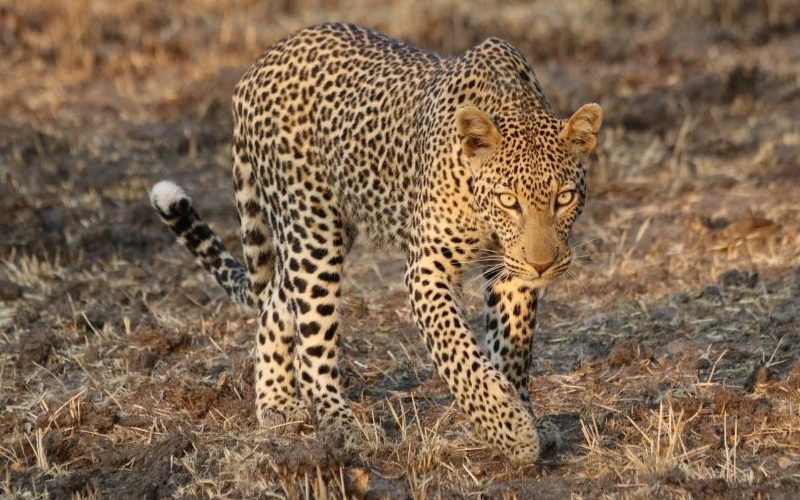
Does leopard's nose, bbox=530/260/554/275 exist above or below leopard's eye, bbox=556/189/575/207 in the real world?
below

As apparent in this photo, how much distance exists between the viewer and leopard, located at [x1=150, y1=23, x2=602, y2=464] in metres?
6.31

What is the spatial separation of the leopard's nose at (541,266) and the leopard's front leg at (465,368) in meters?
0.49

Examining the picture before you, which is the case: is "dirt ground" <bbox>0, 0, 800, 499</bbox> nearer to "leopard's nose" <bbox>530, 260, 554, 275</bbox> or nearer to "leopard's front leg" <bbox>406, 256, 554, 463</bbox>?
"leopard's front leg" <bbox>406, 256, 554, 463</bbox>

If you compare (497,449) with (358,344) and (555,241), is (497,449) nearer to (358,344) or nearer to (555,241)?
(555,241)

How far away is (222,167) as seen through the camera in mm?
12766

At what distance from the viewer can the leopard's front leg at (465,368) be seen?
6.39 m

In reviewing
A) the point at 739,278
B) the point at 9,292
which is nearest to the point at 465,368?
the point at 739,278

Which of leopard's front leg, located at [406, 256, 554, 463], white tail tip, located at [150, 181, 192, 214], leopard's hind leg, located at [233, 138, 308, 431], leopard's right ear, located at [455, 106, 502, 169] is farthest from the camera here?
white tail tip, located at [150, 181, 192, 214]

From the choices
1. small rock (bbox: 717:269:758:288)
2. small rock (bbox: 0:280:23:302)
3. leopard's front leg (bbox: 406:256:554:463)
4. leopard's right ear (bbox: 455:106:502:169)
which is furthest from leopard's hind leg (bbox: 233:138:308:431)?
small rock (bbox: 717:269:758:288)

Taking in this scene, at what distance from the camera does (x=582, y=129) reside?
6.34 metres

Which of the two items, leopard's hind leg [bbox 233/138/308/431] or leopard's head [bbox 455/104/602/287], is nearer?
leopard's head [bbox 455/104/602/287]

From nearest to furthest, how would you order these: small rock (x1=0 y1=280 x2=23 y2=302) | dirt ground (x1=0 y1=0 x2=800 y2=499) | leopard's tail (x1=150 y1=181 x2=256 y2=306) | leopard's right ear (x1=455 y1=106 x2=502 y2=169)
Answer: leopard's right ear (x1=455 y1=106 x2=502 y2=169), dirt ground (x1=0 y1=0 x2=800 y2=499), leopard's tail (x1=150 y1=181 x2=256 y2=306), small rock (x1=0 y1=280 x2=23 y2=302)

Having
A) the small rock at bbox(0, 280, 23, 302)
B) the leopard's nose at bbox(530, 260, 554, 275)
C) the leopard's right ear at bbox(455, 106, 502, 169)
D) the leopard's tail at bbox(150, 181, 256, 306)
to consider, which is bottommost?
the small rock at bbox(0, 280, 23, 302)

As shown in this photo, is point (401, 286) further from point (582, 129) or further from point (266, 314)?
point (582, 129)
